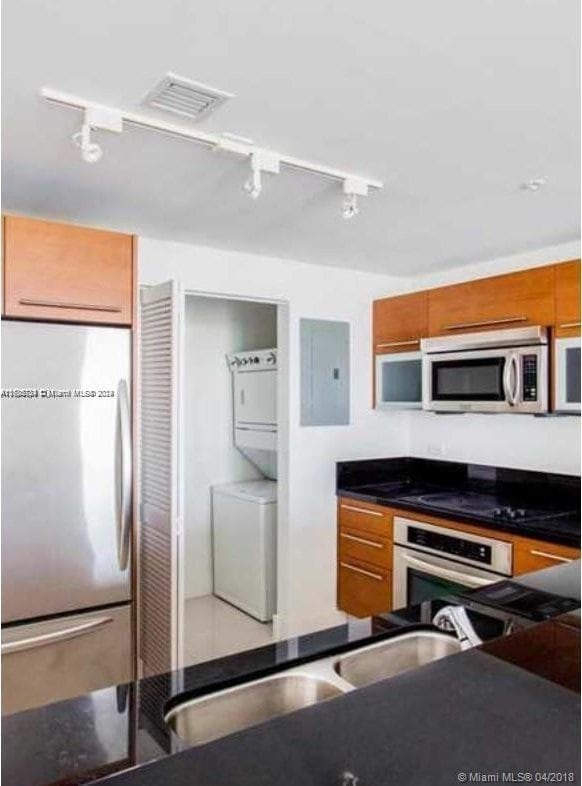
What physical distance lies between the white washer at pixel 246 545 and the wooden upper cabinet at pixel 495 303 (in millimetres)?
1554

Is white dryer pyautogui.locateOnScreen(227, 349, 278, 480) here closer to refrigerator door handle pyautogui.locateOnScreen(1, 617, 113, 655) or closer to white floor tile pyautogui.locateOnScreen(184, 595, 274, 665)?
white floor tile pyautogui.locateOnScreen(184, 595, 274, 665)

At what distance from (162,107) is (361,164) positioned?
2.41 ft

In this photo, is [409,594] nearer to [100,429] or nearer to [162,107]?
[100,429]

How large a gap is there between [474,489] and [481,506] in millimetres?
496

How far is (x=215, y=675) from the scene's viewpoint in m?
1.17

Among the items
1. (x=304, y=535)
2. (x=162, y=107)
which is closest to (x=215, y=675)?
(x=162, y=107)

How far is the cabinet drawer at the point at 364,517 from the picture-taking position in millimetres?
3303

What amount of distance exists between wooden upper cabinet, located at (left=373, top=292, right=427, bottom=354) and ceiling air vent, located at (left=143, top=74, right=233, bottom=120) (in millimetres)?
2094

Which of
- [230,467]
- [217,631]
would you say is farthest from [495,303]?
[217,631]

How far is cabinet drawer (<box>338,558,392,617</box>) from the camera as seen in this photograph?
3.29 meters

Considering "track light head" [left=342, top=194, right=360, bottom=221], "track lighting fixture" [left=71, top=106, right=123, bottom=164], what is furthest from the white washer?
"track lighting fixture" [left=71, top=106, right=123, bottom=164]

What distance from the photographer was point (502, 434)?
3443 mm

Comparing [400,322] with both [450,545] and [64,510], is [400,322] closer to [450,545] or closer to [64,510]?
[450,545]

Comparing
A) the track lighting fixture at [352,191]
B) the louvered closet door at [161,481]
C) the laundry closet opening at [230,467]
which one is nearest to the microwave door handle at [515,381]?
the track lighting fixture at [352,191]
